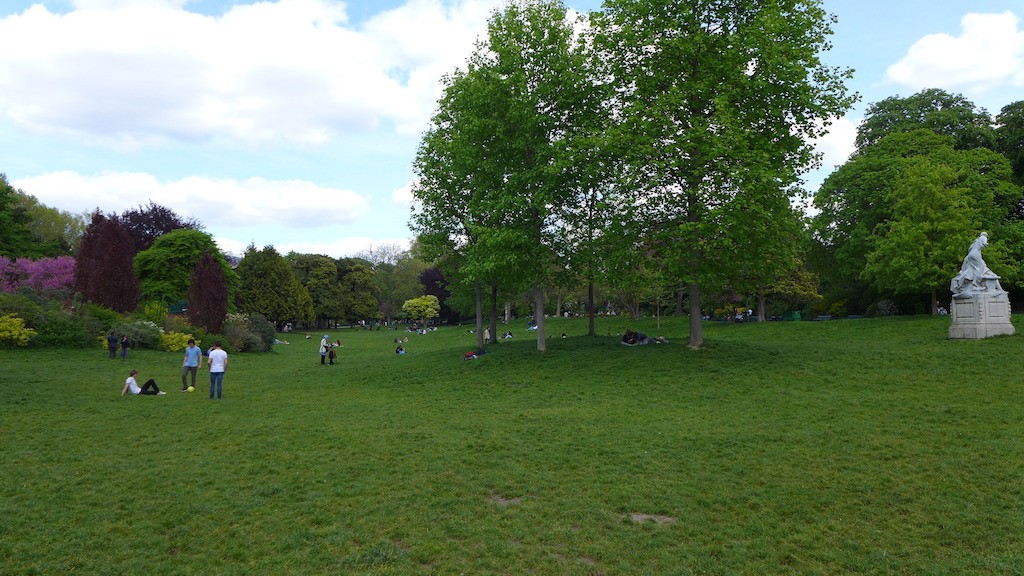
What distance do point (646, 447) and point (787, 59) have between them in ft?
50.2

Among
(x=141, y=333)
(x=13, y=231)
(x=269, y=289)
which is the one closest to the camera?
(x=141, y=333)

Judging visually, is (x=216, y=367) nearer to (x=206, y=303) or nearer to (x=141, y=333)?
(x=141, y=333)

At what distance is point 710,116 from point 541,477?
15.9m

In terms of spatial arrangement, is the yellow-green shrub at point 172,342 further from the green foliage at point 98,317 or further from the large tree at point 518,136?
the large tree at point 518,136

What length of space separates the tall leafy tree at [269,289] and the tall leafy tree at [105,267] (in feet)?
94.4

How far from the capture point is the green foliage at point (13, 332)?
26.5m

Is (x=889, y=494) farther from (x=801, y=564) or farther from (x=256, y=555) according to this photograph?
(x=256, y=555)

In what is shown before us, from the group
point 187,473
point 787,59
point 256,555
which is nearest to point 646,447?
point 256,555

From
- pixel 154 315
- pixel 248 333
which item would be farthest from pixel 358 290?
pixel 154 315

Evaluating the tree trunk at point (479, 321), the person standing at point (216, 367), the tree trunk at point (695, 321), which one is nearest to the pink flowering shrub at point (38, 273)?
the tree trunk at point (479, 321)

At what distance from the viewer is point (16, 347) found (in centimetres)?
2705

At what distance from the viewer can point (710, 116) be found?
20.7 metres

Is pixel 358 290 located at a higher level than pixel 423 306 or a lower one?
higher

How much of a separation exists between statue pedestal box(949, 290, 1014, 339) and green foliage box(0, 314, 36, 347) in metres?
39.2
